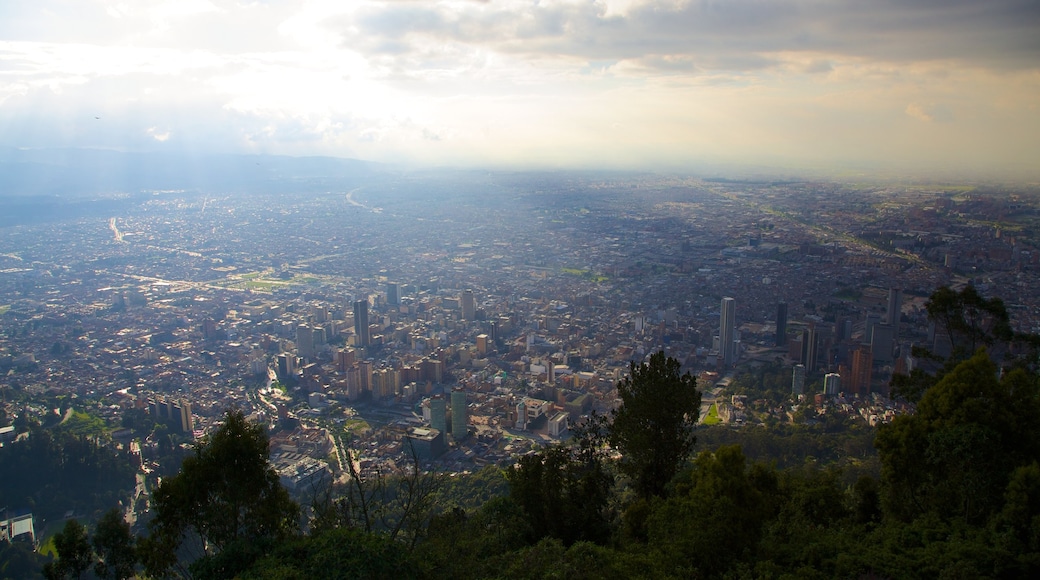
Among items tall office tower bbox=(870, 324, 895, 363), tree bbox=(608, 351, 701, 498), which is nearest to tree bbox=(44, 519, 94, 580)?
tree bbox=(608, 351, 701, 498)

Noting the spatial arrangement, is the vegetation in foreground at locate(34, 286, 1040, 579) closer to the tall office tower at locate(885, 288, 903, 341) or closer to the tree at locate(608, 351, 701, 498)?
the tree at locate(608, 351, 701, 498)

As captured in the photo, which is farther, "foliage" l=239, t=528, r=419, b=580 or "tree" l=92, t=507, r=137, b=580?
"tree" l=92, t=507, r=137, b=580

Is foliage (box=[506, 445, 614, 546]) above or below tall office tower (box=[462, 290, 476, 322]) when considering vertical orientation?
above

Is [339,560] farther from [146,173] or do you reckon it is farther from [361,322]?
[146,173]

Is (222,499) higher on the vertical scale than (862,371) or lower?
higher

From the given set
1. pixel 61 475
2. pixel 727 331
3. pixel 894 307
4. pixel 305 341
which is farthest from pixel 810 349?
pixel 61 475

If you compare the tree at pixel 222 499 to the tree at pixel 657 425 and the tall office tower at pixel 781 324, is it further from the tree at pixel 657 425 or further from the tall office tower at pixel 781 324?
the tall office tower at pixel 781 324
